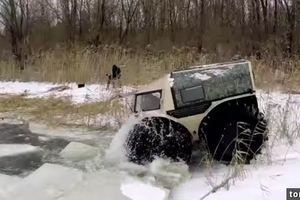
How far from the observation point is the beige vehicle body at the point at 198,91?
379cm

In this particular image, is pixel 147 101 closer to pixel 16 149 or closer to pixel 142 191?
pixel 142 191

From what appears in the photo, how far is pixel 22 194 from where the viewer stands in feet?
10.7

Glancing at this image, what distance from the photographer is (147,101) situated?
418 cm

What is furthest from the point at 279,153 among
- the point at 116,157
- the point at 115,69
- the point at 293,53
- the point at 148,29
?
the point at 148,29

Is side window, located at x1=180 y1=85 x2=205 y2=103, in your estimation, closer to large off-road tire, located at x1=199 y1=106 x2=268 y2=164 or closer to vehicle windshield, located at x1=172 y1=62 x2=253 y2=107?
vehicle windshield, located at x1=172 y1=62 x2=253 y2=107

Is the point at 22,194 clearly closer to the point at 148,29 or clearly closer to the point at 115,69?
the point at 115,69

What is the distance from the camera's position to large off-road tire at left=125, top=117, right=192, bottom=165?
3.79 m

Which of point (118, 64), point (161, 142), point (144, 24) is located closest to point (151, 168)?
point (161, 142)

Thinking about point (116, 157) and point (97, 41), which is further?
point (97, 41)

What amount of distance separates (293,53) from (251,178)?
7.39 metres

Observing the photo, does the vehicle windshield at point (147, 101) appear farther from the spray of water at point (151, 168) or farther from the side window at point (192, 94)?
the side window at point (192, 94)

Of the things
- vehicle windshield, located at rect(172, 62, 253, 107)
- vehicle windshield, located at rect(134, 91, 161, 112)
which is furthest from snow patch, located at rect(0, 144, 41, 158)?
vehicle windshield, located at rect(172, 62, 253, 107)

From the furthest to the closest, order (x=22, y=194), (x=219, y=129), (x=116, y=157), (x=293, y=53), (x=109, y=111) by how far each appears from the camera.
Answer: (x=293, y=53) → (x=109, y=111) → (x=116, y=157) → (x=219, y=129) → (x=22, y=194)

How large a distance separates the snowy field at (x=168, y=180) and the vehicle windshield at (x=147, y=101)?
10.6 inches
